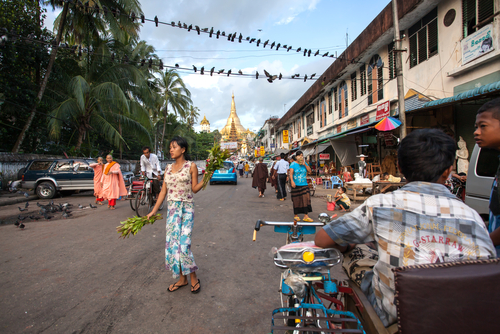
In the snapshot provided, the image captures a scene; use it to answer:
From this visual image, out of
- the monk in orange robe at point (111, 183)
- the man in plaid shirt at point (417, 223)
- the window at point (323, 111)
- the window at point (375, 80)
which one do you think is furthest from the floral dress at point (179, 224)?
the window at point (323, 111)

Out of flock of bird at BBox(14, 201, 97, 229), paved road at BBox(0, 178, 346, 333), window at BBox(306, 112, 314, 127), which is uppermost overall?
window at BBox(306, 112, 314, 127)

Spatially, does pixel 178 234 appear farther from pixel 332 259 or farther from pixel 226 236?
pixel 226 236

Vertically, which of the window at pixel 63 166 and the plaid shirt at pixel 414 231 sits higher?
the window at pixel 63 166

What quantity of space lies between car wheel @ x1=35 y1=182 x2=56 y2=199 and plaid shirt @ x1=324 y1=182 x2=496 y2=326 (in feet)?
42.7

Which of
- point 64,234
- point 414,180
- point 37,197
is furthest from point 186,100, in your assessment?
point 414,180

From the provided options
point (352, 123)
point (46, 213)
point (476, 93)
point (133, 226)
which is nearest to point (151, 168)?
point (46, 213)

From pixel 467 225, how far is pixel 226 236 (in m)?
4.33

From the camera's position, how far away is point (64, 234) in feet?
17.7

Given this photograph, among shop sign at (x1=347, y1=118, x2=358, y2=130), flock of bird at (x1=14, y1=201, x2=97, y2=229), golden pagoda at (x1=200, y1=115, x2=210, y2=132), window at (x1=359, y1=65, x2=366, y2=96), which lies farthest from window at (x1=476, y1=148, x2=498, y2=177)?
golden pagoda at (x1=200, y1=115, x2=210, y2=132)

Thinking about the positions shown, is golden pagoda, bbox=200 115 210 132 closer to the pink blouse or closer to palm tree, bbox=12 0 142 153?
palm tree, bbox=12 0 142 153

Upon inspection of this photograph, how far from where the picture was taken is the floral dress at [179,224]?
3.01 metres

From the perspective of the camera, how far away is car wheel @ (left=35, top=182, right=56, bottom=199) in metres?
11.1

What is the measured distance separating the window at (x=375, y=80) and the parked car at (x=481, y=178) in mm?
10241

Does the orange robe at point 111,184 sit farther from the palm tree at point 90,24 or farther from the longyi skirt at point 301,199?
the palm tree at point 90,24
